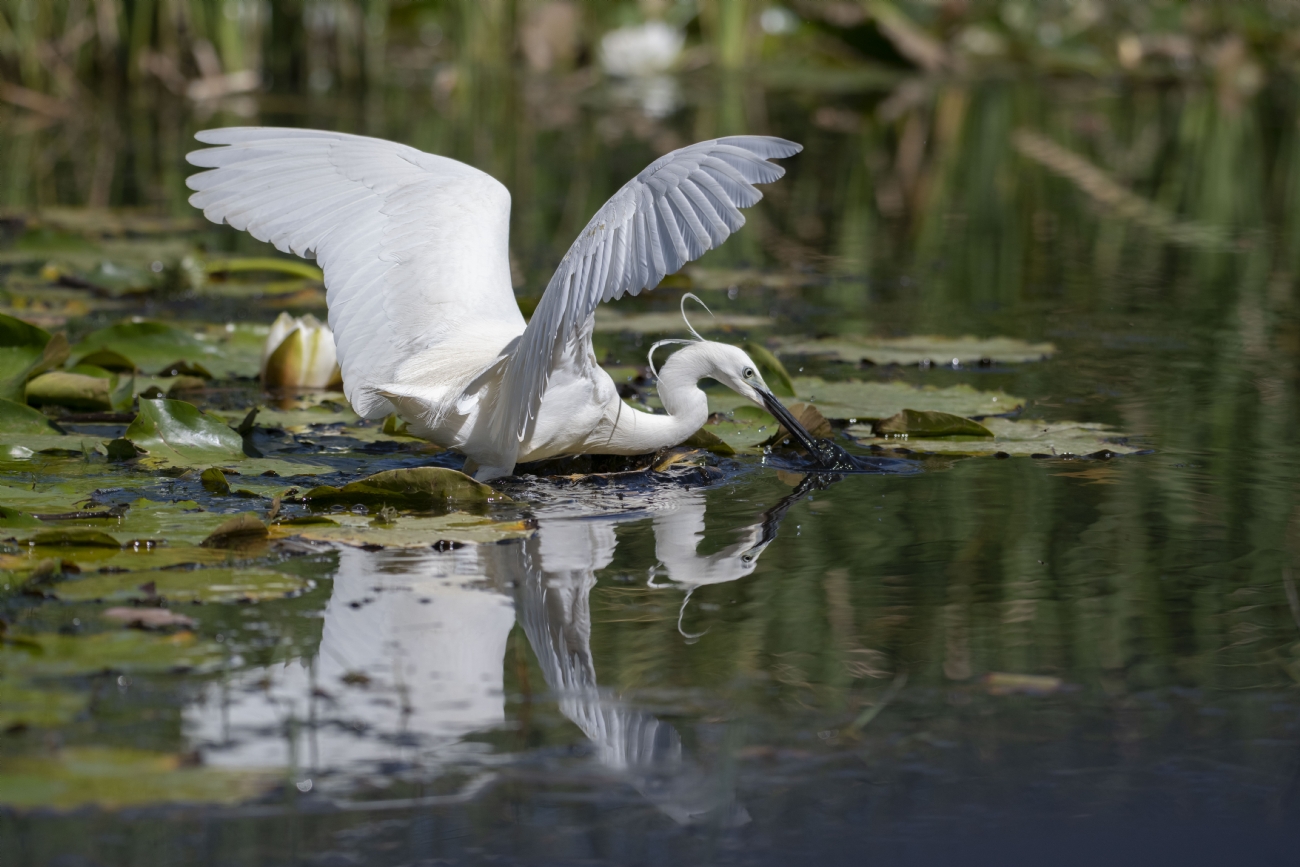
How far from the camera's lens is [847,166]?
1080cm

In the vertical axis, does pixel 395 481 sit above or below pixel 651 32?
below

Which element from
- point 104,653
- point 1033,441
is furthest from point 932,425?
point 104,653

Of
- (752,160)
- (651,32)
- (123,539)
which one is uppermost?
(651,32)

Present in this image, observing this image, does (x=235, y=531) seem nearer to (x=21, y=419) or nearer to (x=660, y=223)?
(x=660, y=223)

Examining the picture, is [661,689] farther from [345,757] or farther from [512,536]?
[512,536]

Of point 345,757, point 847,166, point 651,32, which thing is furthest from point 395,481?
point 651,32

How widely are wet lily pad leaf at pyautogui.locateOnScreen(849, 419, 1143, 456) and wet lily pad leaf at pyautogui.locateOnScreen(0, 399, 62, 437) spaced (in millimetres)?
2078

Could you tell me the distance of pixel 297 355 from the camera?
186 inches

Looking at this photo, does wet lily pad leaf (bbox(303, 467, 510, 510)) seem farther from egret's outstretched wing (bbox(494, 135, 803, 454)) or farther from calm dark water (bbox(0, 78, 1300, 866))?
egret's outstretched wing (bbox(494, 135, 803, 454))

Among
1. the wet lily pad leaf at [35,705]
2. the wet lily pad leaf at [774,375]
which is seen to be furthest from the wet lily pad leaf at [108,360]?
the wet lily pad leaf at [35,705]

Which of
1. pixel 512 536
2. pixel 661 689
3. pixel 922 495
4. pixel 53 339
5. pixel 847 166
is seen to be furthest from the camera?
pixel 847 166

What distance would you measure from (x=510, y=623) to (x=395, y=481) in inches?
27.5

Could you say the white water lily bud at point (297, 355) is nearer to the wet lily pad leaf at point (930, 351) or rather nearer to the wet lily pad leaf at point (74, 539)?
the wet lily pad leaf at point (930, 351)

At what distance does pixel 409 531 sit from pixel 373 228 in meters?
1.16
